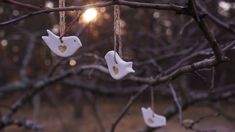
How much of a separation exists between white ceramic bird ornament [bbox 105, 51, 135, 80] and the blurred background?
317 millimetres

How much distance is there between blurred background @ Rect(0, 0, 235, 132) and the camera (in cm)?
181

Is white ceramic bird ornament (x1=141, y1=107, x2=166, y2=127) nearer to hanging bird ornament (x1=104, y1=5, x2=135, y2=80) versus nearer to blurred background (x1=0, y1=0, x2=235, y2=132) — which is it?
blurred background (x1=0, y1=0, x2=235, y2=132)

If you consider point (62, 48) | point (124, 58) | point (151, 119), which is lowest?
point (151, 119)

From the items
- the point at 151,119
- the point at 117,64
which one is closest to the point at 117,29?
the point at 117,64

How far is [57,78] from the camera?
1820 millimetres

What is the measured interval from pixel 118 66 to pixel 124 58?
510 millimetres

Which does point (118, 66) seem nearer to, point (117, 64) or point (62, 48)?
point (117, 64)

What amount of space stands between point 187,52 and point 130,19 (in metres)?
1.85

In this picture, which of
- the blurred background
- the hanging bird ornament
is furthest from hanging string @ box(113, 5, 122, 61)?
the blurred background

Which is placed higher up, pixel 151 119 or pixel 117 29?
pixel 117 29

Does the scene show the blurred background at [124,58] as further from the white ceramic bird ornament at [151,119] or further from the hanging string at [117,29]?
the hanging string at [117,29]

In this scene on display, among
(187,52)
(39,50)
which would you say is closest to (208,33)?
(187,52)

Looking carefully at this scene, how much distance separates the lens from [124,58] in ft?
4.19

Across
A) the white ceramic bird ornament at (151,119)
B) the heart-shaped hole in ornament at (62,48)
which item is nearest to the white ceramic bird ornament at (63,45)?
the heart-shaped hole in ornament at (62,48)
